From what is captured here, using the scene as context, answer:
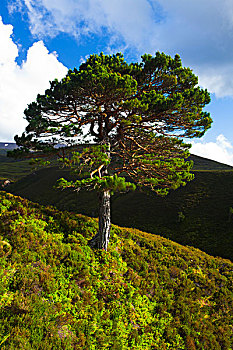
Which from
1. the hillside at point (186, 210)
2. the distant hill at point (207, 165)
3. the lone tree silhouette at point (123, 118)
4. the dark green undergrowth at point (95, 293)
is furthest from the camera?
the distant hill at point (207, 165)

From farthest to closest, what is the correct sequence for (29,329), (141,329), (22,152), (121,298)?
(22,152) < (121,298) < (141,329) < (29,329)

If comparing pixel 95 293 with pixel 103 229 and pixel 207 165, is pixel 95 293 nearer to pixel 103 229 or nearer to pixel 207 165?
pixel 103 229

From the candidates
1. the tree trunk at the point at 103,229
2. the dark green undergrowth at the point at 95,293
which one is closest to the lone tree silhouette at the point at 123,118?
the tree trunk at the point at 103,229

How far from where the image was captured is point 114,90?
8.74 meters

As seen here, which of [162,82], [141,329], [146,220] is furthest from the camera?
[146,220]

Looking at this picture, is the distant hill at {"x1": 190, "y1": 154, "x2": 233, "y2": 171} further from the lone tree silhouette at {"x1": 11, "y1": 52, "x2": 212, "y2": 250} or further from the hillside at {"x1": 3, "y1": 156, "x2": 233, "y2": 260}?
the lone tree silhouette at {"x1": 11, "y1": 52, "x2": 212, "y2": 250}

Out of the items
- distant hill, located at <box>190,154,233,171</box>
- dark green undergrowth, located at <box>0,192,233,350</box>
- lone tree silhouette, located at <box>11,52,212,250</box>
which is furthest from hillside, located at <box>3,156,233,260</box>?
distant hill, located at <box>190,154,233,171</box>

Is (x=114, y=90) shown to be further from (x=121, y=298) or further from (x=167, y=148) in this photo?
(x=121, y=298)

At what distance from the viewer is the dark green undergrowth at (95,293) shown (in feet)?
18.1

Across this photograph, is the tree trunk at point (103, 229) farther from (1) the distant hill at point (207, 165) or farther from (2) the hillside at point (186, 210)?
(1) the distant hill at point (207, 165)

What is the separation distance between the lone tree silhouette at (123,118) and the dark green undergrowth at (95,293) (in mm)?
2086

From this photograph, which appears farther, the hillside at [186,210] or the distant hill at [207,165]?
the distant hill at [207,165]

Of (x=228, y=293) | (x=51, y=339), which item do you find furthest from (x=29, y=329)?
(x=228, y=293)

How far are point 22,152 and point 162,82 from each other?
959cm
